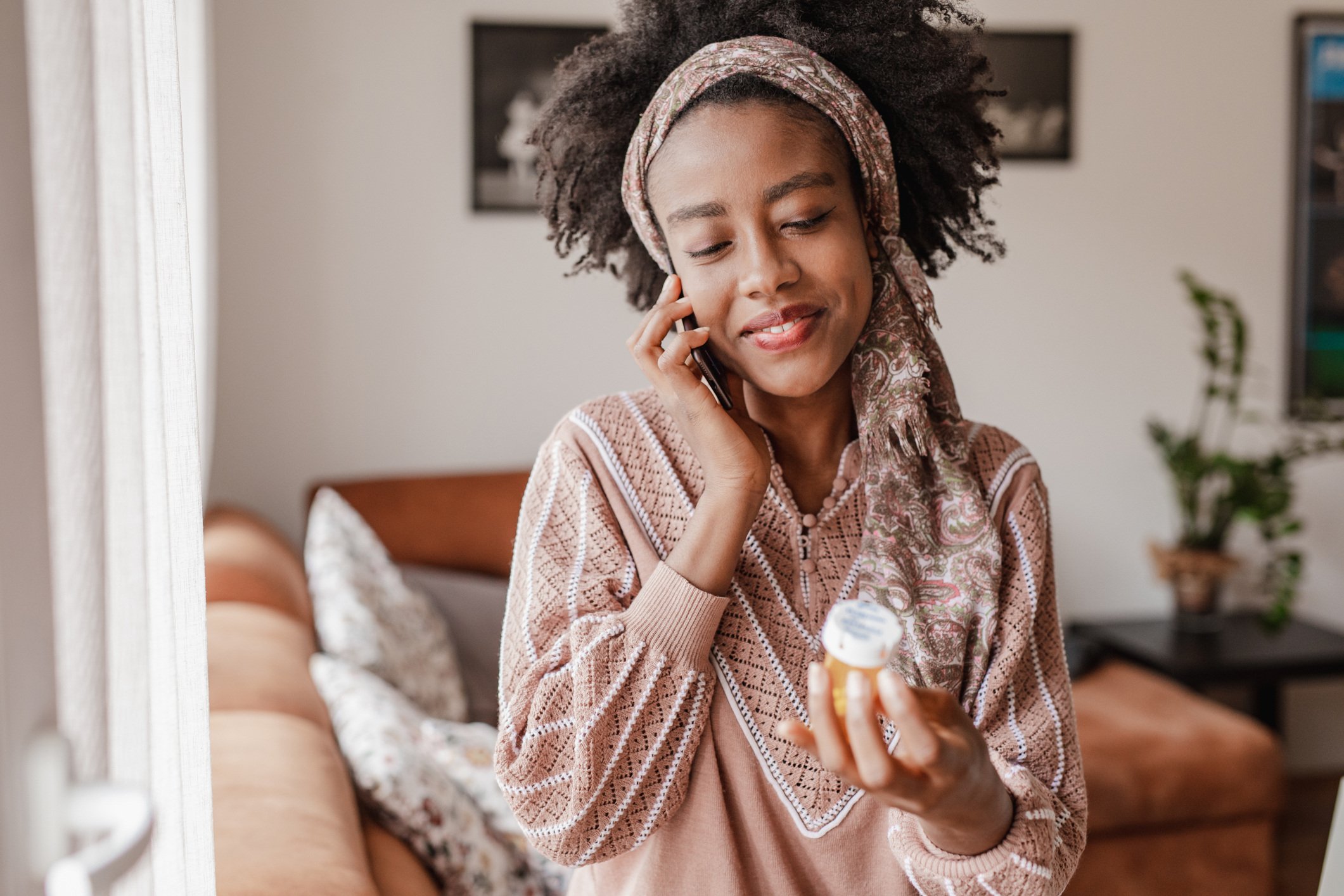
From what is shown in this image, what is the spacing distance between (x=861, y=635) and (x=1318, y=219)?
3.32 metres

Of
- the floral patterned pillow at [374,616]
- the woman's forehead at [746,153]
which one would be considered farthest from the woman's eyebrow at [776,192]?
the floral patterned pillow at [374,616]

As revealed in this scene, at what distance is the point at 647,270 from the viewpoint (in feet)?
4.32

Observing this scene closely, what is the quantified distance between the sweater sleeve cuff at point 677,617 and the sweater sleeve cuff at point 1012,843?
23 centimetres

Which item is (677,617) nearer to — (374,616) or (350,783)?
(350,783)

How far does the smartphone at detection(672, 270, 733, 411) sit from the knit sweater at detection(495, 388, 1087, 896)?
8cm

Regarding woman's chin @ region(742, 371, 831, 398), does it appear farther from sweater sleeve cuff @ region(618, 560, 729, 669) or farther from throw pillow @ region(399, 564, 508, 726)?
throw pillow @ region(399, 564, 508, 726)

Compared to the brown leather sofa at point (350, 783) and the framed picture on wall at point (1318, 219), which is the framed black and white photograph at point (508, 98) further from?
the framed picture on wall at point (1318, 219)

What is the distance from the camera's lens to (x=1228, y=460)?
3.07 m

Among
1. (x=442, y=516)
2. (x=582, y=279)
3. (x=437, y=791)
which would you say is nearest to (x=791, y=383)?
(x=437, y=791)

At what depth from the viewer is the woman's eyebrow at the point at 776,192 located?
103cm

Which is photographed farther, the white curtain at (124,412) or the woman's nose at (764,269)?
the woman's nose at (764,269)

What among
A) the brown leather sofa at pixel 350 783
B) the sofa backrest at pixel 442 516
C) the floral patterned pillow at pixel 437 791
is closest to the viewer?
the brown leather sofa at pixel 350 783

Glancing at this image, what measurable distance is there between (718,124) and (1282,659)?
98.6 inches

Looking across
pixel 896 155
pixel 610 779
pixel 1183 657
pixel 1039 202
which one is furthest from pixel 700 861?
pixel 1039 202
